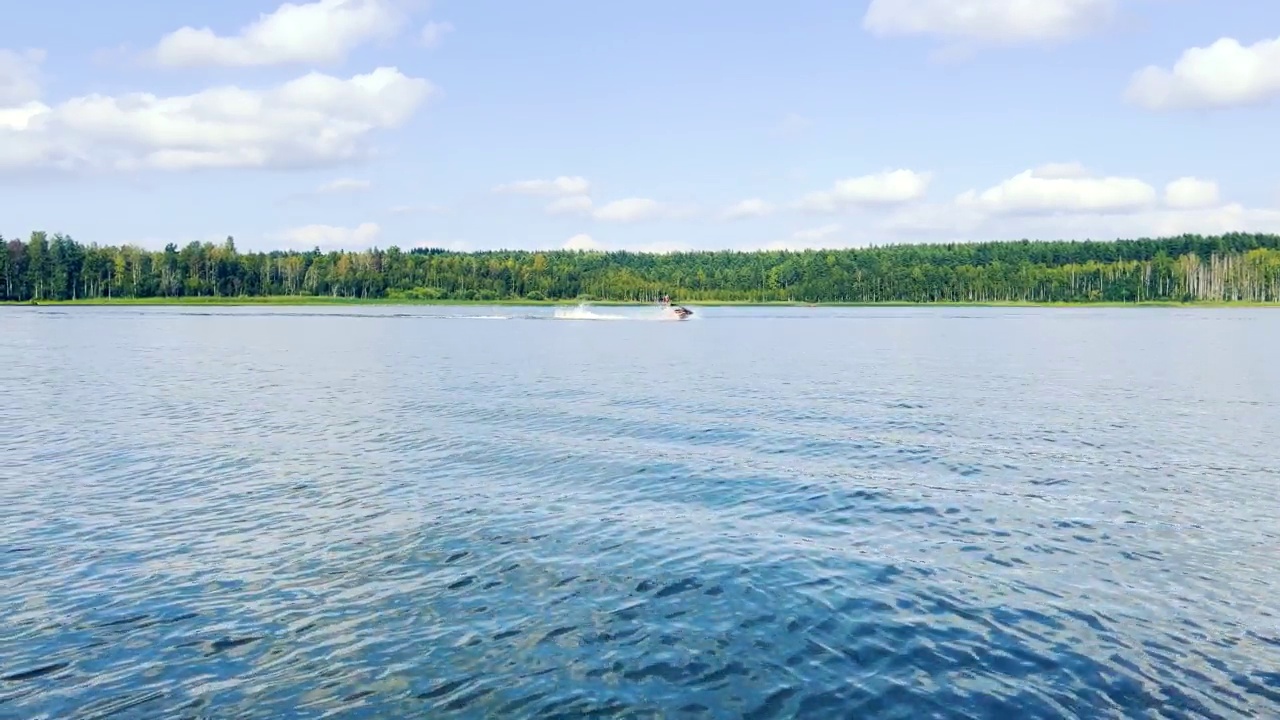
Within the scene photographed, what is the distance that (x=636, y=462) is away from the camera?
110 ft

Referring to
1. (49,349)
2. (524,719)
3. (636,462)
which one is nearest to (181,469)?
(636,462)

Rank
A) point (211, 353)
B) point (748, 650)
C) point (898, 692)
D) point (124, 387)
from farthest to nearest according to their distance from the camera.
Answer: point (211, 353) < point (124, 387) < point (748, 650) < point (898, 692)

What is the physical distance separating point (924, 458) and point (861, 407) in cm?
1587

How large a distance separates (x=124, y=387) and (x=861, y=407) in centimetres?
4974

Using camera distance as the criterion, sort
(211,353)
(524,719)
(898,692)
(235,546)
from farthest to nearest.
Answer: (211,353) → (235,546) → (898,692) → (524,719)

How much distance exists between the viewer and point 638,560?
2114 cm

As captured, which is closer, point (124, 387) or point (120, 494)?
point (120, 494)

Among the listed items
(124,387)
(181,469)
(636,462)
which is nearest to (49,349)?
(124,387)

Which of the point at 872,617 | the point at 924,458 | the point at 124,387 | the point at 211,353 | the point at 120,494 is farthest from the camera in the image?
the point at 211,353

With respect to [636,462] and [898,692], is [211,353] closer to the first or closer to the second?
[636,462]

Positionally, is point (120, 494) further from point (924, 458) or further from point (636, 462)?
point (924, 458)

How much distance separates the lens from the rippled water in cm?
1438

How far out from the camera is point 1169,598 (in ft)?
60.5

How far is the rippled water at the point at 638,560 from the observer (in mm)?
14383
